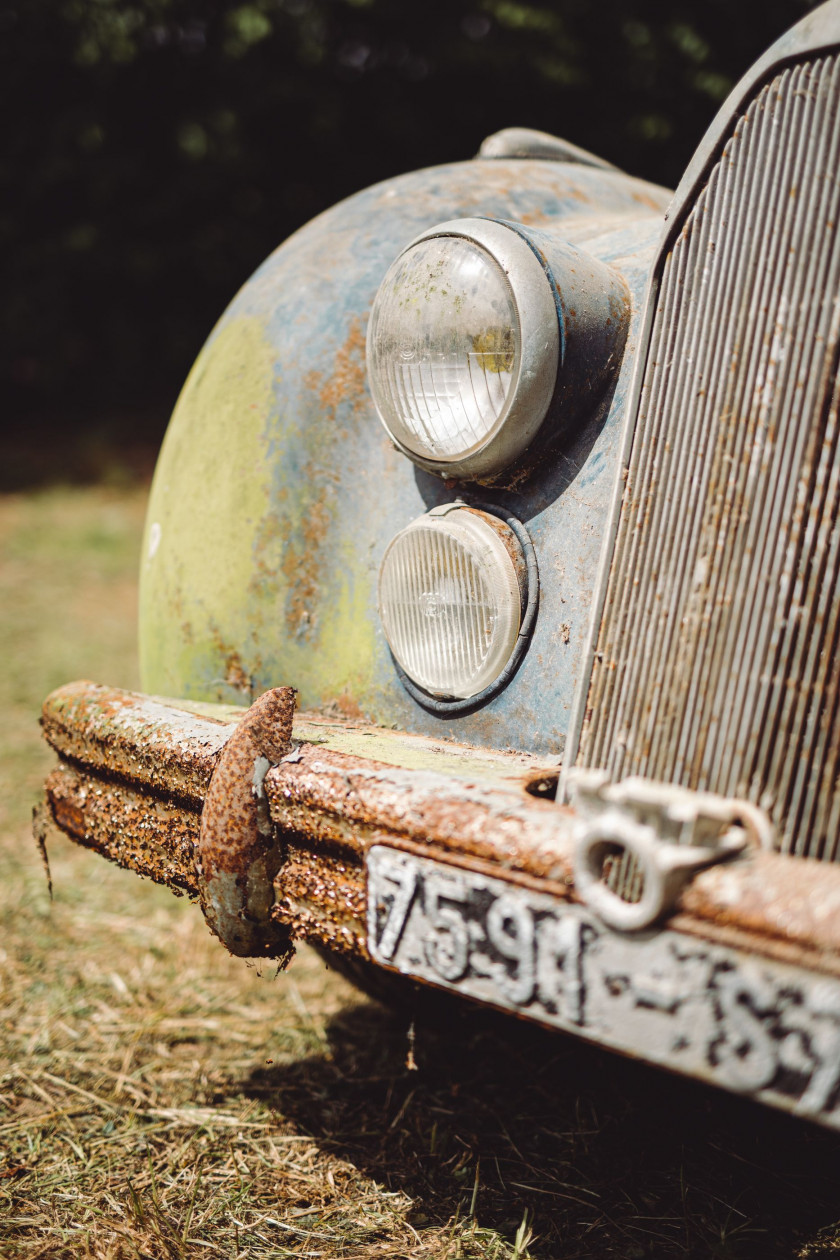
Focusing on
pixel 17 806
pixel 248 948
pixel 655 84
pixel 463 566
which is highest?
pixel 655 84

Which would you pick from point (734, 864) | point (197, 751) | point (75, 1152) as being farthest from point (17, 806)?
point (734, 864)

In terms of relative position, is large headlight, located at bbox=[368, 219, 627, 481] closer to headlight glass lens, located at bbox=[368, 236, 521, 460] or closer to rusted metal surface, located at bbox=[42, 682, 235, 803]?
headlight glass lens, located at bbox=[368, 236, 521, 460]

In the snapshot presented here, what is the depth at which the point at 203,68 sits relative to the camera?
10.3 meters

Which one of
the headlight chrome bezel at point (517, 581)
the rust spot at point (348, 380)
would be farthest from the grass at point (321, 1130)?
the rust spot at point (348, 380)

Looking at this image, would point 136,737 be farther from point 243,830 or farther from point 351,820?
point 351,820

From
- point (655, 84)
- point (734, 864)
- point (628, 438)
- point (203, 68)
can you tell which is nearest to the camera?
point (734, 864)

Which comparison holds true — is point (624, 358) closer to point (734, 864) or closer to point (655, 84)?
point (734, 864)

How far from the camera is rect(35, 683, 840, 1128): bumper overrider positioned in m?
0.87

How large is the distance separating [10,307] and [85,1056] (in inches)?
404

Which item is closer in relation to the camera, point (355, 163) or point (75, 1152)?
point (75, 1152)

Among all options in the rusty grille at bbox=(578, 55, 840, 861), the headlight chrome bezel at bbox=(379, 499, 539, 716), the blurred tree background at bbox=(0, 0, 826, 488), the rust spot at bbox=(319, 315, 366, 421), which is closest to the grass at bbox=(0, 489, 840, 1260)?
the headlight chrome bezel at bbox=(379, 499, 539, 716)

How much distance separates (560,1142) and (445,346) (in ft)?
4.43

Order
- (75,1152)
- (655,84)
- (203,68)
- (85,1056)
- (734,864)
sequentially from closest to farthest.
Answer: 1. (734,864)
2. (75,1152)
3. (85,1056)
4. (655,84)
5. (203,68)

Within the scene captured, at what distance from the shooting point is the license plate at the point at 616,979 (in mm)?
854
